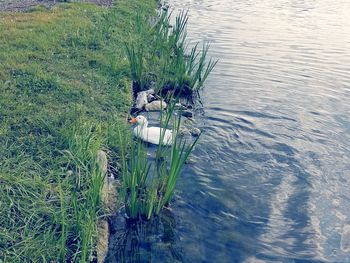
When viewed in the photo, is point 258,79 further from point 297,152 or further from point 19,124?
point 19,124

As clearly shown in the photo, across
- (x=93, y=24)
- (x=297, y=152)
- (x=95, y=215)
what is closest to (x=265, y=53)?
(x=93, y=24)

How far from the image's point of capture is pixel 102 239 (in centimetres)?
518

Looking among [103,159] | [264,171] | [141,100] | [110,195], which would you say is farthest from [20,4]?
[264,171]

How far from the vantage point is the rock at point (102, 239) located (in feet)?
16.3

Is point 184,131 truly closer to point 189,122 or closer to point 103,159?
point 189,122

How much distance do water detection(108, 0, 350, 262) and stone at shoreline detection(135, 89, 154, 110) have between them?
1.25 metres

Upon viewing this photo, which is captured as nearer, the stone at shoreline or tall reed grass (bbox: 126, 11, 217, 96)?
the stone at shoreline

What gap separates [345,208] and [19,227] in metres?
4.55

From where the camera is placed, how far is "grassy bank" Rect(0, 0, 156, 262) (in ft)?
15.6

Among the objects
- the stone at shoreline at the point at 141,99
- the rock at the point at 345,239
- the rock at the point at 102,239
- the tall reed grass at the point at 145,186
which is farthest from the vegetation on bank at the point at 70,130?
the rock at the point at 345,239

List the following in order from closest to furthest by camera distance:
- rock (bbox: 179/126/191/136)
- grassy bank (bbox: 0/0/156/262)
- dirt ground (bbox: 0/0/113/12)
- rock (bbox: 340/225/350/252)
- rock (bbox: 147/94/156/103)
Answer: grassy bank (bbox: 0/0/156/262) < rock (bbox: 340/225/350/252) < rock (bbox: 179/126/191/136) < rock (bbox: 147/94/156/103) < dirt ground (bbox: 0/0/113/12)

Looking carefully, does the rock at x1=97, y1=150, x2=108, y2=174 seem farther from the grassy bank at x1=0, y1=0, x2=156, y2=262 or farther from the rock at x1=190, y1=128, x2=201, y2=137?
the rock at x1=190, y1=128, x2=201, y2=137

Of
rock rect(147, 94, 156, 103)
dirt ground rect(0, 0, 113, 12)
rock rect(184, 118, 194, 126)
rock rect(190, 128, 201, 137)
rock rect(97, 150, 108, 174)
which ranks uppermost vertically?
dirt ground rect(0, 0, 113, 12)

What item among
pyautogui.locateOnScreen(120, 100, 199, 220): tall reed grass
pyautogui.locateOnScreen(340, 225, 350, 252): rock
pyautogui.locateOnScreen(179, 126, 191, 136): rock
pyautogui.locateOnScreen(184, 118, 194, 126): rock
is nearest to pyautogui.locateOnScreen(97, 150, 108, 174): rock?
pyautogui.locateOnScreen(120, 100, 199, 220): tall reed grass
